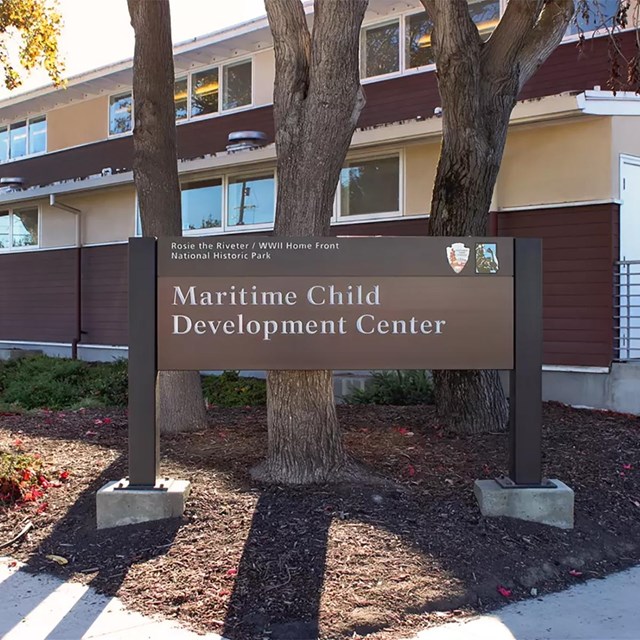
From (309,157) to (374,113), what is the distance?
7.07 m

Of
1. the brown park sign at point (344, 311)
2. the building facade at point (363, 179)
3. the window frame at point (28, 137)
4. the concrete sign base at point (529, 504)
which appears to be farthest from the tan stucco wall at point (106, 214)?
the concrete sign base at point (529, 504)

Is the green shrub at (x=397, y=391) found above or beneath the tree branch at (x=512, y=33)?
beneath

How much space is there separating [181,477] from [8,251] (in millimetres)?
14177

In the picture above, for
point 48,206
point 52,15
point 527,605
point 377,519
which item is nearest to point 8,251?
point 48,206

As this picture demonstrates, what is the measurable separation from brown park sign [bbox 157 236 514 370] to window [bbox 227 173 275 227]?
792cm

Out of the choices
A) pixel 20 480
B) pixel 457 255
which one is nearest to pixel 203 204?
pixel 20 480

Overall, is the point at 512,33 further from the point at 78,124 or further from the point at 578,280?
the point at 78,124

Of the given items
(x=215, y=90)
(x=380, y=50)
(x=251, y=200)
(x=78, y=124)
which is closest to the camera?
(x=380, y=50)

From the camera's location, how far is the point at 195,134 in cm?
1456

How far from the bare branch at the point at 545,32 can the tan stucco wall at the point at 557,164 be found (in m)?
2.24

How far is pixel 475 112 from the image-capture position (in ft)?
22.6

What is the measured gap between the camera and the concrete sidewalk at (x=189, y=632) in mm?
3408

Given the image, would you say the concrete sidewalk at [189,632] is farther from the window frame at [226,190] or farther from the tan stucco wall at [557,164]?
the window frame at [226,190]

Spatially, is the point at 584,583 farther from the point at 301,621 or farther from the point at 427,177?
the point at 427,177
